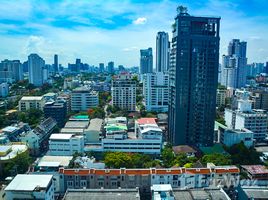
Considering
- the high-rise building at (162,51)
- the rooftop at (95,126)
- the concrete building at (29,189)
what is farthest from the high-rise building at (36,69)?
the concrete building at (29,189)

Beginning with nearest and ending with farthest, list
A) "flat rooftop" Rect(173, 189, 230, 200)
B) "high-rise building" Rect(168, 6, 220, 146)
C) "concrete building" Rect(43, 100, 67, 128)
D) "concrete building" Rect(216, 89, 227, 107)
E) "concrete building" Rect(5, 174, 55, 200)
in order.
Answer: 1. "concrete building" Rect(5, 174, 55, 200)
2. "flat rooftop" Rect(173, 189, 230, 200)
3. "high-rise building" Rect(168, 6, 220, 146)
4. "concrete building" Rect(43, 100, 67, 128)
5. "concrete building" Rect(216, 89, 227, 107)

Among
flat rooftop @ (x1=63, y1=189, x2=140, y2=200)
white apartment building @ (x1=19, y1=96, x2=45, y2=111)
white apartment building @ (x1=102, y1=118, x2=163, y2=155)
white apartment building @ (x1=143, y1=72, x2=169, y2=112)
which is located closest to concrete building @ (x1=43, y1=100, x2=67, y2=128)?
white apartment building @ (x1=19, y1=96, x2=45, y2=111)

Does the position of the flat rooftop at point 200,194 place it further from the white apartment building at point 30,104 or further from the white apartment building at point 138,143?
the white apartment building at point 30,104

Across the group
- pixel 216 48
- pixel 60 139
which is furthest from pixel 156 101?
pixel 60 139

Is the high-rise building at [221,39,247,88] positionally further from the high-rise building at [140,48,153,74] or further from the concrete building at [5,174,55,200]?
the concrete building at [5,174,55,200]

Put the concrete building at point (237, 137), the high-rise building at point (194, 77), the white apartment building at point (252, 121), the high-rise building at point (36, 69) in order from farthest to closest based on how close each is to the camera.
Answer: the high-rise building at point (36, 69), the white apartment building at point (252, 121), the concrete building at point (237, 137), the high-rise building at point (194, 77)

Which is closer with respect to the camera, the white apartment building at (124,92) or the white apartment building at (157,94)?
the white apartment building at (124,92)

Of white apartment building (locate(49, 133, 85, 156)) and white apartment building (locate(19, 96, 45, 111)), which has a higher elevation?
white apartment building (locate(19, 96, 45, 111))
